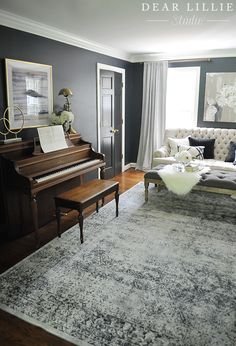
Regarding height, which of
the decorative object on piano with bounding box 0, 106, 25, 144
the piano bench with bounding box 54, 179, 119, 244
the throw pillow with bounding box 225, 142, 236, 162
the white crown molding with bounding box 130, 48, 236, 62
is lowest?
the piano bench with bounding box 54, 179, 119, 244

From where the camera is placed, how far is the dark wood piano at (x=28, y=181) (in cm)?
299

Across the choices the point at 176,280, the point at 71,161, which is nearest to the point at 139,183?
the point at 71,161

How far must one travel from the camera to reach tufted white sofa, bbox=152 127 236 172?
16.5 feet

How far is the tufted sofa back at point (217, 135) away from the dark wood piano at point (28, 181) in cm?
253

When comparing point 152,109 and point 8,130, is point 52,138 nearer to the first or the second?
point 8,130

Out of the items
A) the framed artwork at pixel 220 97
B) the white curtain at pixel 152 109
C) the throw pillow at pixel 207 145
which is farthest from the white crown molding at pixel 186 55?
the throw pillow at pixel 207 145

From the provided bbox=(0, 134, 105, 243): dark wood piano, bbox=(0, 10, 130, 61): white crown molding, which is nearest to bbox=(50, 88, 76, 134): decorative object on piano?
bbox=(0, 134, 105, 243): dark wood piano

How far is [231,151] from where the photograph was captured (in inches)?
197

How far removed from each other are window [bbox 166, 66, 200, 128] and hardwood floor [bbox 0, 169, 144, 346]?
188 centimetres

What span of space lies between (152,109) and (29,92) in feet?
→ 10.4

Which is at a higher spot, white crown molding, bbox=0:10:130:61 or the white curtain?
white crown molding, bbox=0:10:130:61

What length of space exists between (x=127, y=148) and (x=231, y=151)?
2310 mm

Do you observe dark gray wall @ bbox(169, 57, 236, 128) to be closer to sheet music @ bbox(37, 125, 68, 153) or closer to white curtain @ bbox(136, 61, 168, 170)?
white curtain @ bbox(136, 61, 168, 170)

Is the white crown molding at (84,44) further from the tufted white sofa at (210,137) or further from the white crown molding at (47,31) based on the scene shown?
the tufted white sofa at (210,137)
